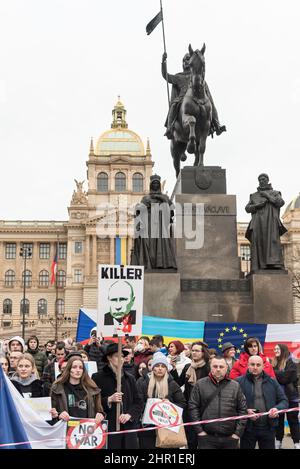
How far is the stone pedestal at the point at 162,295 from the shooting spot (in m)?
13.3

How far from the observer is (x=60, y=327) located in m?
74.5

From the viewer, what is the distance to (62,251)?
9469 cm

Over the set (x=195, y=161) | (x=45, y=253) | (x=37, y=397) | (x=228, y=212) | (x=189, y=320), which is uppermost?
(x=45, y=253)

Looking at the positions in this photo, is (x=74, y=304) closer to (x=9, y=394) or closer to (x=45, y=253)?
(x=45, y=253)

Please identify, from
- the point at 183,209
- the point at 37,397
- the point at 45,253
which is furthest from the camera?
the point at 45,253

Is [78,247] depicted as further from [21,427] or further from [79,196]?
[21,427]

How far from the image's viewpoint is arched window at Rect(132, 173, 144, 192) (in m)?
95.1

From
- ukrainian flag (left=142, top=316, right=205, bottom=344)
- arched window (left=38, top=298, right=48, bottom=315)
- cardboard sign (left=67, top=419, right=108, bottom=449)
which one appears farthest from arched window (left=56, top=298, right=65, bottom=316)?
cardboard sign (left=67, top=419, right=108, bottom=449)

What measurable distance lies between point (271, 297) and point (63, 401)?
7.49 m

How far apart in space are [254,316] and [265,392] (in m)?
5.89

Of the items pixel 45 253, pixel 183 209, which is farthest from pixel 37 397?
pixel 45 253

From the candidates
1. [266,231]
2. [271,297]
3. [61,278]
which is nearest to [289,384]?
[271,297]

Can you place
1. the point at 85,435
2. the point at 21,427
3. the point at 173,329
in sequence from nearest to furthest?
the point at 21,427 < the point at 85,435 < the point at 173,329
